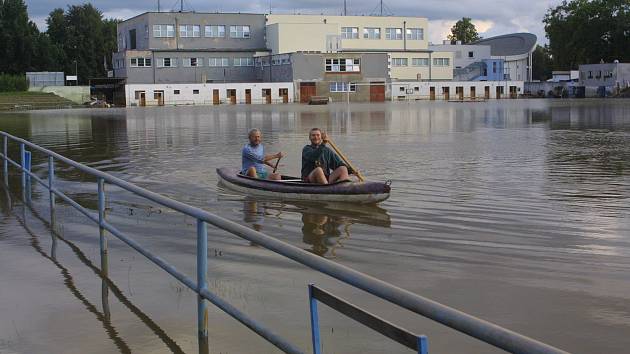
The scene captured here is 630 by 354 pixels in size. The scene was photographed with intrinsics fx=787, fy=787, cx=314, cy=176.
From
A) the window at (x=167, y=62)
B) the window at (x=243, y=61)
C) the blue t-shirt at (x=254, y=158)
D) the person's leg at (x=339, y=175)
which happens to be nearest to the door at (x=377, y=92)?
the window at (x=243, y=61)

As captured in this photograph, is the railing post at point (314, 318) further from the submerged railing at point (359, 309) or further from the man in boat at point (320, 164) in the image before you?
the man in boat at point (320, 164)

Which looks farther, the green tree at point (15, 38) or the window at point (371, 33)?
the window at point (371, 33)

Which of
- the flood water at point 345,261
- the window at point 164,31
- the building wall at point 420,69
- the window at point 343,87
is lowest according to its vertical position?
the flood water at point 345,261

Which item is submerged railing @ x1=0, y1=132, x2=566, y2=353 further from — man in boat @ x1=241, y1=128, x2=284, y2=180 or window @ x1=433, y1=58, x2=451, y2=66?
window @ x1=433, y1=58, x2=451, y2=66

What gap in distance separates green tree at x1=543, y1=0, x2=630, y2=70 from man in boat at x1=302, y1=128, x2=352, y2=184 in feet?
391

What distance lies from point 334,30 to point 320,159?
102 m

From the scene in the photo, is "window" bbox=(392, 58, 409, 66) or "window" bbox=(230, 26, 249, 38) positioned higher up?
"window" bbox=(230, 26, 249, 38)

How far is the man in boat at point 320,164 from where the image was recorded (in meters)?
14.9

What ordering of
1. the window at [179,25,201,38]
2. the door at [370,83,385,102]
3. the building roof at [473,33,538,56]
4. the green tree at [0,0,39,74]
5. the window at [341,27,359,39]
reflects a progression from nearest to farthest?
the door at [370,83,385,102] < the window at [179,25,201,38] < the green tree at [0,0,39,74] < the window at [341,27,359,39] < the building roof at [473,33,538,56]

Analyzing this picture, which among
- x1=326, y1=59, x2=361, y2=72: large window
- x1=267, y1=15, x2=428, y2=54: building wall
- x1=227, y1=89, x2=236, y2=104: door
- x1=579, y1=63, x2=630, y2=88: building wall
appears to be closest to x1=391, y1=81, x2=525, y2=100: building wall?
x1=326, y1=59, x2=361, y2=72: large window

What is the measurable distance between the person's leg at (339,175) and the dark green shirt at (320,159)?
9.7 inches

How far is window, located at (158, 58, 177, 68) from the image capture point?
345ft

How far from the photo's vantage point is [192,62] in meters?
108

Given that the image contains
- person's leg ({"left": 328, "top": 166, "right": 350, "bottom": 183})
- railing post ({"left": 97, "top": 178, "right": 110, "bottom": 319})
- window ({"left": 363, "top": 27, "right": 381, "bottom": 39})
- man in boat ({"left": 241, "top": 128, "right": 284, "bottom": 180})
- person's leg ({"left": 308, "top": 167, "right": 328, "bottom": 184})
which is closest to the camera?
railing post ({"left": 97, "top": 178, "right": 110, "bottom": 319})
